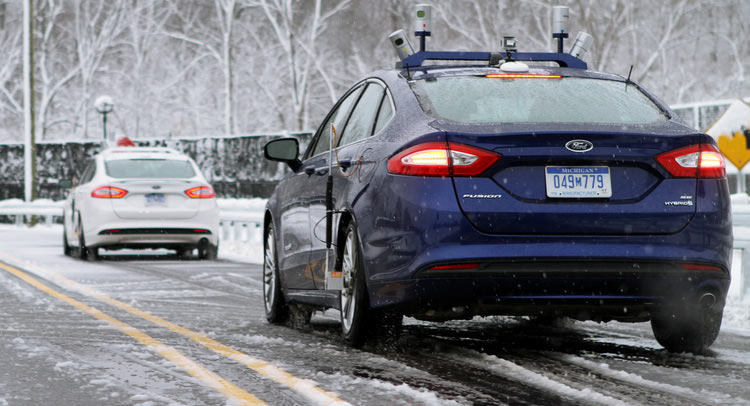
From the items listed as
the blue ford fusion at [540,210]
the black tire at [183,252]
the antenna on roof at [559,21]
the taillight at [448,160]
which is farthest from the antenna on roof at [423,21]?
the black tire at [183,252]

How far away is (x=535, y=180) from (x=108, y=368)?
2328mm

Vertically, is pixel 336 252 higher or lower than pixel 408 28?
lower

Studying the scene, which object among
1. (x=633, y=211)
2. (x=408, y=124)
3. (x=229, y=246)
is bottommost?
(x=229, y=246)

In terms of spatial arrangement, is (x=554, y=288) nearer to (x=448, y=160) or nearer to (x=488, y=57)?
(x=448, y=160)

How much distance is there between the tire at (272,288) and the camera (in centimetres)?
884

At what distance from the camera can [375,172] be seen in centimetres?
670

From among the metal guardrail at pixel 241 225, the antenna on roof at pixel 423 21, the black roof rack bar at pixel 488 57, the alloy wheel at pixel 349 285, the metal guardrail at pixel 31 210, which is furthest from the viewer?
the metal guardrail at pixel 31 210

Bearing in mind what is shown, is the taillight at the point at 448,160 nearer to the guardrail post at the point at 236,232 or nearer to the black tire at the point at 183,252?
the black tire at the point at 183,252

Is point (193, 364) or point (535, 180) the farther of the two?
point (193, 364)

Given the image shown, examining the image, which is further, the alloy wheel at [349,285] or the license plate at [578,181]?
the alloy wheel at [349,285]

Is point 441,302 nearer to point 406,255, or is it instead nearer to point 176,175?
point 406,255

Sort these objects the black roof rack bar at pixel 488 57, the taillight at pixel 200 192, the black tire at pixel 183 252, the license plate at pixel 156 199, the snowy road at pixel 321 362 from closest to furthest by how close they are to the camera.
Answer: the snowy road at pixel 321 362 → the black roof rack bar at pixel 488 57 → the license plate at pixel 156 199 → the taillight at pixel 200 192 → the black tire at pixel 183 252

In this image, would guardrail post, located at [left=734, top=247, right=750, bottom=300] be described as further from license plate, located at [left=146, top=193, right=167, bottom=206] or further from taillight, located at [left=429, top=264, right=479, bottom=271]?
license plate, located at [left=146, top=193, right=167, bottom=206]

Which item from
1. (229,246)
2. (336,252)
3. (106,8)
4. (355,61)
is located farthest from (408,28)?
(336,252)
